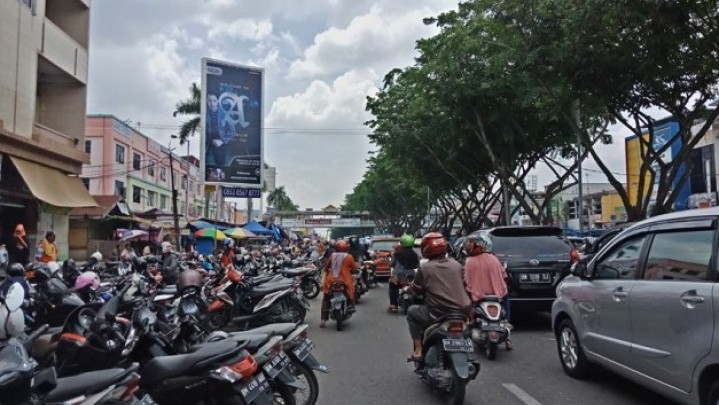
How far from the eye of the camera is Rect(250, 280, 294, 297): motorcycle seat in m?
9.84

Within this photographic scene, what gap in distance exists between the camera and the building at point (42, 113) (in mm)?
17812

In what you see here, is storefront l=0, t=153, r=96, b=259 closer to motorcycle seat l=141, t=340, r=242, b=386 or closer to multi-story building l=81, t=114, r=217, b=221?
multi-story building l=81, t=114, r=217, b=221

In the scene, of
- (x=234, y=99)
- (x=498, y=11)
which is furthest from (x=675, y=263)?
(x=234, y=99)

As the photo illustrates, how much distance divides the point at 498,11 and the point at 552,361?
1082 cm

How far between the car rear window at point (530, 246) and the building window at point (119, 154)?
112 feet

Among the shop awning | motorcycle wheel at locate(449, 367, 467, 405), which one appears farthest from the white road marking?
the shop awning

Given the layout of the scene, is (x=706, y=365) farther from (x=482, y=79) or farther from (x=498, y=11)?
(x=482, y=79)

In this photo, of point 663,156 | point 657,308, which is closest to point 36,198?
point 657,308

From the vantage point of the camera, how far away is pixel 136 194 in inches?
1693

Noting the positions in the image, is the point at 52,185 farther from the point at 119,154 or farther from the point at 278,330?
the point at 119,154

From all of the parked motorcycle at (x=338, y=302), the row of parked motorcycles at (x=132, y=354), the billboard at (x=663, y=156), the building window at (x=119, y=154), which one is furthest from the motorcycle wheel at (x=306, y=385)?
the building window at (x=119, y=154)

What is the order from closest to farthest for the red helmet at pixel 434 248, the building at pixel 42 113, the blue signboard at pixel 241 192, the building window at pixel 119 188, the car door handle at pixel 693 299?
1. the car door handle at pixel 693 299
2. the red helmet at pixel 434 248
3. the building at pixel 42 113
4. the blue signboard at pixel 241 192
5. the building window at pixel 119 188

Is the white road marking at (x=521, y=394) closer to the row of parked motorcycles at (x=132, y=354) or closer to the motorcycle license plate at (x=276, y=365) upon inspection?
the row of parked motorcycles at (x=132, y=354)

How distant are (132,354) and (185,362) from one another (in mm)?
1249
